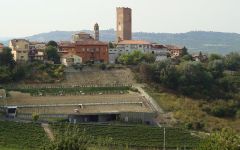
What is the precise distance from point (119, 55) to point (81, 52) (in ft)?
20.0

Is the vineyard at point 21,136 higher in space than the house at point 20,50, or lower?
lower

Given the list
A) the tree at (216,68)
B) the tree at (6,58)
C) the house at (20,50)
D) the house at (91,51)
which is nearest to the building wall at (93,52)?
the house at (91,51)

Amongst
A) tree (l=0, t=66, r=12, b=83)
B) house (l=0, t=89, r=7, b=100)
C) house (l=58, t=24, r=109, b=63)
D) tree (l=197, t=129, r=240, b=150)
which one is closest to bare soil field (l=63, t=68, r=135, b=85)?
house (l=58, t=24, r=109, b=63)

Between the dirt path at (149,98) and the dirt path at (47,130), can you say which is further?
the dirt path at (149,98)

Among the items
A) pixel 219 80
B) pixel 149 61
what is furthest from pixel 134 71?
pixel 219 80

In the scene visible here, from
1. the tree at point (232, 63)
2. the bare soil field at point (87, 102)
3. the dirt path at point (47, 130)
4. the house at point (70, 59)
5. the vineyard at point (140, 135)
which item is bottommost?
the vineyard at point (140, 135)

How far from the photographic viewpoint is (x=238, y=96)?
61250 mm

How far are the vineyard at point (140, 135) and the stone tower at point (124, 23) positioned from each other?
42335mm

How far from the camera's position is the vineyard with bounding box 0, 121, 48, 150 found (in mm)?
39969

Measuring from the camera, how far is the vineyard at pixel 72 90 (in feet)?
184

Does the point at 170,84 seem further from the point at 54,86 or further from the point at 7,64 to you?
the point at 7,64

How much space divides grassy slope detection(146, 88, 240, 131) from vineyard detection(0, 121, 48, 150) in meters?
15.1

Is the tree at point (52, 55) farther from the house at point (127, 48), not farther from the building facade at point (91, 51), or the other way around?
the house at point (127, 48)

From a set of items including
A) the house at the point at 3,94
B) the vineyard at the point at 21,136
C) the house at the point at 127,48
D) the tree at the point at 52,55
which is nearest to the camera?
the vineyard at the point at 21,136
